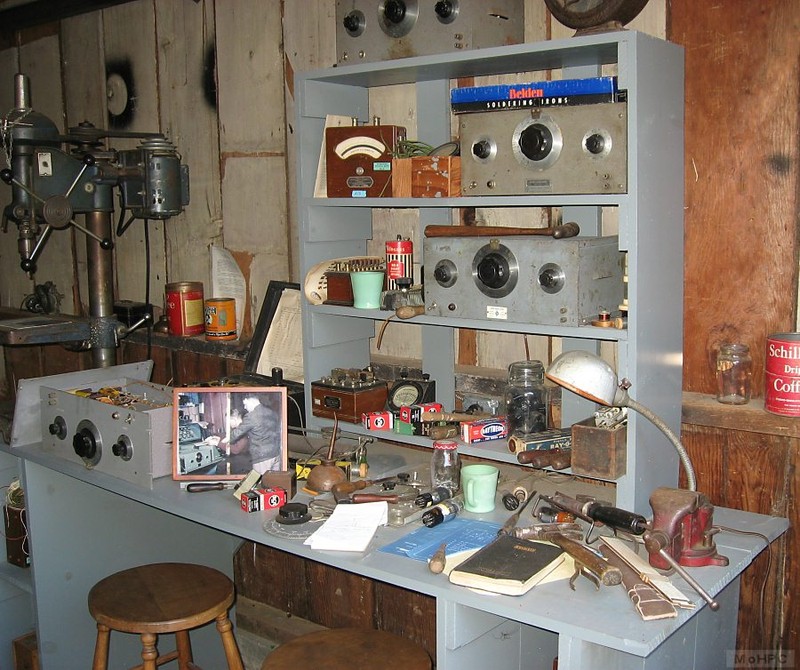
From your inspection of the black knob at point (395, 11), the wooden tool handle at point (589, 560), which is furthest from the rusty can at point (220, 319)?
the wooden tool handle at point (589, 560)

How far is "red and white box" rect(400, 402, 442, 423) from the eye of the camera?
233 cm

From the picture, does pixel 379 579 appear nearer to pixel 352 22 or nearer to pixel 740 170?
pixel 740 170

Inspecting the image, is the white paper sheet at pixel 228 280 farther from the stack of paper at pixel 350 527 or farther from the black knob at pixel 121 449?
the stack of paper at pixel 350 527

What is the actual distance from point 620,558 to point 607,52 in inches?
42.5

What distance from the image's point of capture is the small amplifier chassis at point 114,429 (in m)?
2.35

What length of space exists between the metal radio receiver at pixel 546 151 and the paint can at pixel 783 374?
48cm

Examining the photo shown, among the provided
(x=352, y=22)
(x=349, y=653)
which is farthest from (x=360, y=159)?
(x=349, y=653)

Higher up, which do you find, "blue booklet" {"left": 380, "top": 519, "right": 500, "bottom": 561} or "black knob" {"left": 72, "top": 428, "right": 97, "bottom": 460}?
"black knob" {"left": 72, "top": 428, "right": 97, "bottom": 460}

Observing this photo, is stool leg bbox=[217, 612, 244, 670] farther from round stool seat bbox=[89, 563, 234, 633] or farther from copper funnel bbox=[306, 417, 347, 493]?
copper funnel bbox=[306, 417, 347, 493]

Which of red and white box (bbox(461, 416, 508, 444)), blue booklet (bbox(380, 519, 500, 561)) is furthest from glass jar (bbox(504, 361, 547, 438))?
blue booklet (bbox(380, 519, 500, 561))

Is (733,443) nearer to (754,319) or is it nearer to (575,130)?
(754,319)

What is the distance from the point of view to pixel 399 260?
2373 mm

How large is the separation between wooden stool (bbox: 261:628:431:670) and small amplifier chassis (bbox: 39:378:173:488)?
567 mm

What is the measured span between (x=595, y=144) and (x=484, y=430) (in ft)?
2.38
